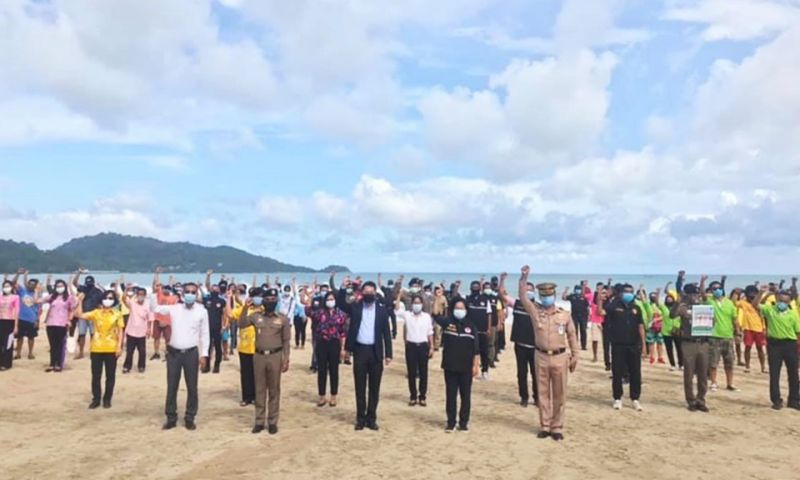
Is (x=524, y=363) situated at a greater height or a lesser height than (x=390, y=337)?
lesser

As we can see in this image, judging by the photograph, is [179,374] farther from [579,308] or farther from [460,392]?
[579,308]

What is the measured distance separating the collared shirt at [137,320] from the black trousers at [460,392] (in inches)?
290

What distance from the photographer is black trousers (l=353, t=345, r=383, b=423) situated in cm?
898

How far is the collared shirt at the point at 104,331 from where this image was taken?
9.66m

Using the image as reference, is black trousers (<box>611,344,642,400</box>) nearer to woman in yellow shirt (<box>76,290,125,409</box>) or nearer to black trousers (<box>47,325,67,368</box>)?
woman in yellow shirt (<box>76,290,125,409</box>)

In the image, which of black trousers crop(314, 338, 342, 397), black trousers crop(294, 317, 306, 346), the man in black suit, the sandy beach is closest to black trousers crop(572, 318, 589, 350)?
the sandy beach

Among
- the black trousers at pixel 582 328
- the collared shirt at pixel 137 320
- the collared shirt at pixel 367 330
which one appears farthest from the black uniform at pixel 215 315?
the black trousers at pixel 582 328

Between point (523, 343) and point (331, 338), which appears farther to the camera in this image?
point (523, 343)

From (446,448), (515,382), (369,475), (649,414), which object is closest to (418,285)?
(515,382)

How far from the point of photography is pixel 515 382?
13.2m

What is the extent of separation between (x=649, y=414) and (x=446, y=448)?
405 cm

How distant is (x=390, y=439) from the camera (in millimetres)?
8477

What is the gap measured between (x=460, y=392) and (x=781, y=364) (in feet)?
19.6

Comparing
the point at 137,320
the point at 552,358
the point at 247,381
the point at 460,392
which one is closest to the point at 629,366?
the point at 552,358
